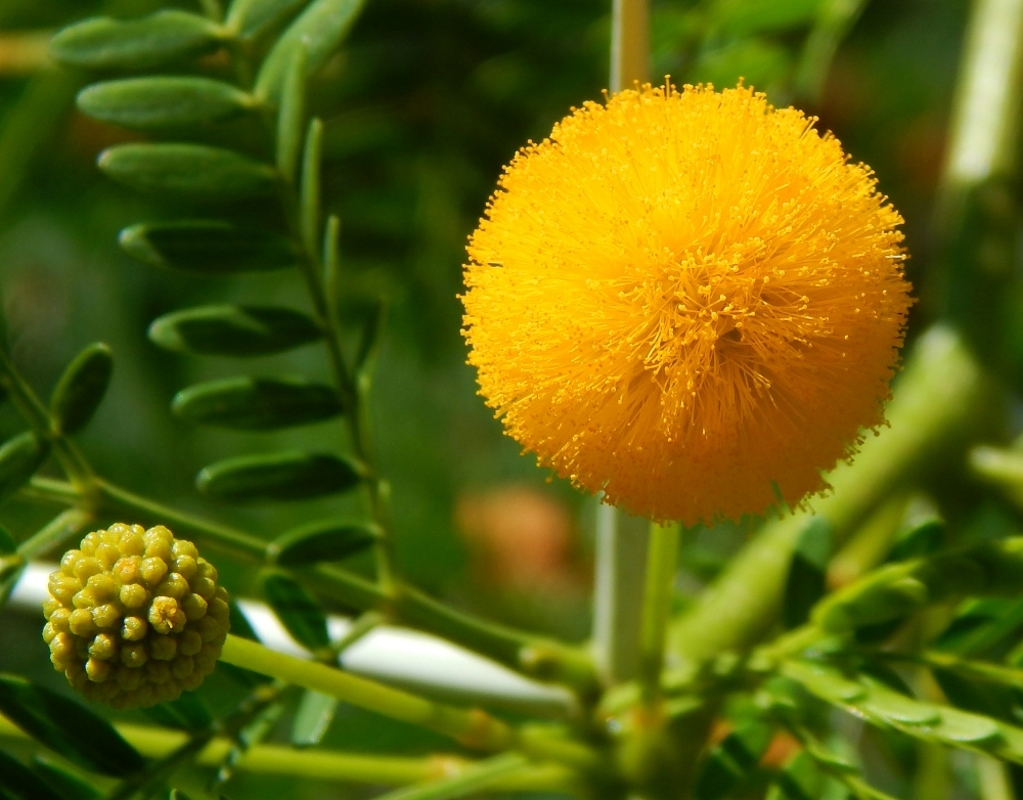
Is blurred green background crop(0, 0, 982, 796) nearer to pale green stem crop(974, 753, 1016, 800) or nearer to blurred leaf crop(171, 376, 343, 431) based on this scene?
blurred leaf crop(171, 376, 343, 431)

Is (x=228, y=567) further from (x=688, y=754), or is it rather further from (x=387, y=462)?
(x=688, y=754)

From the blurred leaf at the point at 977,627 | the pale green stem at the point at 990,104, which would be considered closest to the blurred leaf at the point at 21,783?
the blurred leaf at the point at 977,627

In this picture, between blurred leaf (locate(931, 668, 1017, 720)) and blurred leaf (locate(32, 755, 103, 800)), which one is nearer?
blurred leaf (locate(32, 755, 103, 800))

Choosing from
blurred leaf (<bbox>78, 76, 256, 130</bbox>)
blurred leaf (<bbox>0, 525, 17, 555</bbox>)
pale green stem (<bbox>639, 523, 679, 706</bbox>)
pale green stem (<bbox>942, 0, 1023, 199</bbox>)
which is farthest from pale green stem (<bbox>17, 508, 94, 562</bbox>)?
pale green stem (<bbox>942, 0, 1023, 199</bbox>)

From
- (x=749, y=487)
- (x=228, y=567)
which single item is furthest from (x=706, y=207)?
(x=228, y=567)

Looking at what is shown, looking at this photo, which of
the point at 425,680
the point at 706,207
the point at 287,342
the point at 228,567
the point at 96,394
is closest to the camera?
the point at 706,207

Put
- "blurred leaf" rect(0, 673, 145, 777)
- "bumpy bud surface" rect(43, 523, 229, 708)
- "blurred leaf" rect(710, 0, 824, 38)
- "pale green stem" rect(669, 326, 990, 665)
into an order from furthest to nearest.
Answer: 1. "blurred leaf" rect(710, 0, 824, 38)
2. "pale green stem" rect(669, 326, 990, 665)
3. "blurred leaf" rect(0, 673, 145, 777)
4. "bumpy bud surface" rect(43, 523, 229, 708)

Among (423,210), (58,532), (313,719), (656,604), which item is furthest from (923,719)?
(423,210)
